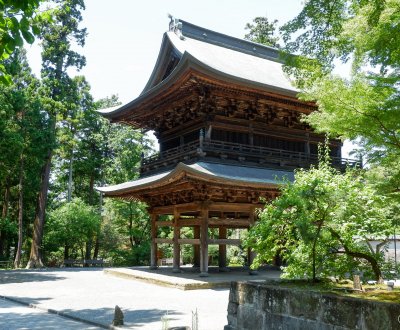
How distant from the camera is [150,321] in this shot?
879 centimetres

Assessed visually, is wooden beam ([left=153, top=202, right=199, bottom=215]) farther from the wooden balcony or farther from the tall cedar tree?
the tall cedar tree

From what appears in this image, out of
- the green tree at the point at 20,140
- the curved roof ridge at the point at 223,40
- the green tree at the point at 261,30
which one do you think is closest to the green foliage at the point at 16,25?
the green tree at the point at 20,140

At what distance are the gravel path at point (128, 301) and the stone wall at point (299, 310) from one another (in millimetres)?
891

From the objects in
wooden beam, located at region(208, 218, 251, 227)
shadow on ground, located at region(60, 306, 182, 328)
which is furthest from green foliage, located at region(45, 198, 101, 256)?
shadow on ground, located at region(60, 306, 182, 328)

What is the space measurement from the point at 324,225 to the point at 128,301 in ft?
22.4

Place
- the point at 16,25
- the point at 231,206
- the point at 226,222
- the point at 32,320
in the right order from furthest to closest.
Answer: the point at 226,222 → the point at 231,206 → the point at 32,320 → the point at 16,25

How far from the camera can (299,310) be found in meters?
6.36

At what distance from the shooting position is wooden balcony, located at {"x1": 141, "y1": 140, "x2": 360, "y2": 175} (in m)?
16.1

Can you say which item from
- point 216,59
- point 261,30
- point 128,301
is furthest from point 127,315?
point 261,30

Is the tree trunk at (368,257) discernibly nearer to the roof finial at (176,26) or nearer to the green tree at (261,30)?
the roof finial at (176,26)

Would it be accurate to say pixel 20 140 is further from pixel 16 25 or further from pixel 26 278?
pixel 16 25

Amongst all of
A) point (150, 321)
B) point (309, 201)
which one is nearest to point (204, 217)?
point (150, 321)

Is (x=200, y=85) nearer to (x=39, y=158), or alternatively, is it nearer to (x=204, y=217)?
(x=204, y=217)

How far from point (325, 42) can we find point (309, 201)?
276 centimetres
